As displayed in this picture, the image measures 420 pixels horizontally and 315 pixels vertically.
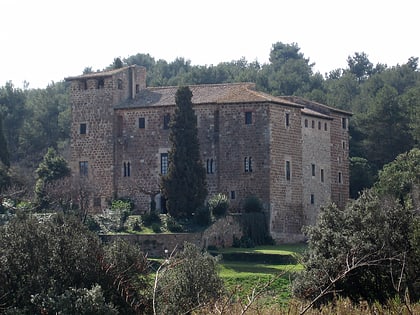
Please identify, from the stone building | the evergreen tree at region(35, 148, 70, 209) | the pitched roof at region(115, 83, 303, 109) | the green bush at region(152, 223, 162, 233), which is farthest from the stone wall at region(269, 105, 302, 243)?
the evergreen tree at region(35, 148, 70, 209)

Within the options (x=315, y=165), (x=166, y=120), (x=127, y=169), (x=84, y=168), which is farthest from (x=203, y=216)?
(x=315, y=165)

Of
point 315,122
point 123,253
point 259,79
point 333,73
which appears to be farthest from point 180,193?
point 333,73

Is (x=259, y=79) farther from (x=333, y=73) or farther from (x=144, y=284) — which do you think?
(x=144, y=284)

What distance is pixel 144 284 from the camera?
47000 mm

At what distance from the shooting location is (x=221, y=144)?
75.1 meters

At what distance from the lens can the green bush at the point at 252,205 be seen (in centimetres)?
7275

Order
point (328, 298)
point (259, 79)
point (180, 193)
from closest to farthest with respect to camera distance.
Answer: point (328, 298), point (180, 193), point (259, 79)

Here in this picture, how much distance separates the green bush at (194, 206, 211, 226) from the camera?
69.9 m

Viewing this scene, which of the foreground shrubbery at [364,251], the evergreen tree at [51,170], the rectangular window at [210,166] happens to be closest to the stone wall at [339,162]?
the rectangular window at [210,166]

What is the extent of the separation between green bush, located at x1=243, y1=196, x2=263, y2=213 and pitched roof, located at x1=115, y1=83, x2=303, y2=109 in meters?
5.18

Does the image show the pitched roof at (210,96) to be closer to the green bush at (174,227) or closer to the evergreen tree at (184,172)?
the evergreen tree at (184,172)

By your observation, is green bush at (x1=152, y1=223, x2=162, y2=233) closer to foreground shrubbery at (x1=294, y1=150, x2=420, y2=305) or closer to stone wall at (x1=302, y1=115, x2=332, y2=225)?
stone wall at (x1=302, y1=115, x2=332, y2=225)

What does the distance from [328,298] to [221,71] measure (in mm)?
76779

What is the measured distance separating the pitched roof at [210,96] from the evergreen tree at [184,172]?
4024 mm
